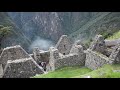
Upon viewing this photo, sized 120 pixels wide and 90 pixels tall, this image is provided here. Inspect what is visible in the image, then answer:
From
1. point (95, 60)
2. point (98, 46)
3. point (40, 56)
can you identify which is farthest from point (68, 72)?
point (40, 56)

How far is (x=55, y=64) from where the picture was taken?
2269 cm

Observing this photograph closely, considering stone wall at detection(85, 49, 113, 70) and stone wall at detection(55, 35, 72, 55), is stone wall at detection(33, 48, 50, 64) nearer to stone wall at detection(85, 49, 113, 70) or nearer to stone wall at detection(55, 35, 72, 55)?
stone wall at detection(55, 35, 72, 55)

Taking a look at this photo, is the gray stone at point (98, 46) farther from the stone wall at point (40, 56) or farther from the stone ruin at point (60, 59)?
the stone wall at point (40, 56)

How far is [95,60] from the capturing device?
21594mm

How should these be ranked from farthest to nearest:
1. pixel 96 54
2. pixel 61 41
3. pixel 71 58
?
1. pixel 61 41
2. pixel 71 58
3. pixel 96 54

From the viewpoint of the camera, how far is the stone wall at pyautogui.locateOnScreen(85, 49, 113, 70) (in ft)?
65.8

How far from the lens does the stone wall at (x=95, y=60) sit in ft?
65.8

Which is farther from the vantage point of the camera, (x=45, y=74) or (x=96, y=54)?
(x=96, y=54)

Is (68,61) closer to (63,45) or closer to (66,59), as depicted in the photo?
(66,59)
